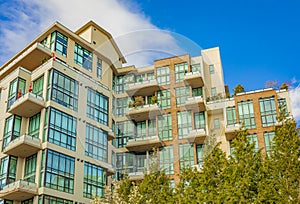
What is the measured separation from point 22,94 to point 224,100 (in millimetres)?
21384

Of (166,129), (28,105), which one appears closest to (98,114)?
(28,105)

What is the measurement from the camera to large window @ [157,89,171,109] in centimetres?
4511

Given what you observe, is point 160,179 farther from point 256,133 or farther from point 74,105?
point 256,133

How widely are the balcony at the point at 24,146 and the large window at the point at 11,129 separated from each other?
1.26 m

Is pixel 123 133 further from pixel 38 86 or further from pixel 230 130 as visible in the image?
pixel 38 86

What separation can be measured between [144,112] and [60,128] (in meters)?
13.3

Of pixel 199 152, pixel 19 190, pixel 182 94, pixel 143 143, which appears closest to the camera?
pixel 19 190

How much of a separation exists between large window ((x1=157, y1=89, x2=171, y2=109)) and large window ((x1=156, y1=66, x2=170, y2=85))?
1115 mm

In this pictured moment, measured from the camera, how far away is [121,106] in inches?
1866

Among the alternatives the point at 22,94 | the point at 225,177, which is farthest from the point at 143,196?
the point at 22,94

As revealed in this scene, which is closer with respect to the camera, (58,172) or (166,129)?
(58,172)

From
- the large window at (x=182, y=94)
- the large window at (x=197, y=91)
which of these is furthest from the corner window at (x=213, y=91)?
the large window at (x=182, y=94)

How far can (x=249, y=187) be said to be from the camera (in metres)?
21.9

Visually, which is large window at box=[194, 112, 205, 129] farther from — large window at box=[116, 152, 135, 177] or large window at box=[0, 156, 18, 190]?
large window at box=[0, 156, 18, 190]
